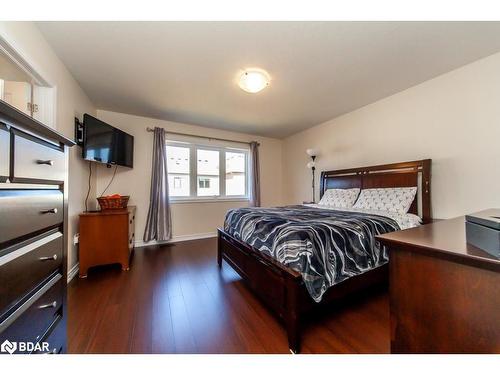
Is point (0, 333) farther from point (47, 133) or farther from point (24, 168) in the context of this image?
point (47, 133)

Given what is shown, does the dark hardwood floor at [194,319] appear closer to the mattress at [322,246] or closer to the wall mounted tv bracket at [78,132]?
the mattress at [322,246]

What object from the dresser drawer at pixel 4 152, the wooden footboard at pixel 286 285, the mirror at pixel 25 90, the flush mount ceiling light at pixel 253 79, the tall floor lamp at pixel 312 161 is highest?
the flush mount ceiling light at pixel 253 79

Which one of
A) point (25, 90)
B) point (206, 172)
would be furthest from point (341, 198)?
point (25, 90)

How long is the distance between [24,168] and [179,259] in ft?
8.25

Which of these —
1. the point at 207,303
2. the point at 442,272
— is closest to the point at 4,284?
the point at 442,272

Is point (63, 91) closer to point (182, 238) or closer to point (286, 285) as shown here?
point (182, 238)

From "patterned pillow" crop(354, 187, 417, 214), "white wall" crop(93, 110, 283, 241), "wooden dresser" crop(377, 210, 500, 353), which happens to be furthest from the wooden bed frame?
"white wall" crop(93, 110, 283, 241)

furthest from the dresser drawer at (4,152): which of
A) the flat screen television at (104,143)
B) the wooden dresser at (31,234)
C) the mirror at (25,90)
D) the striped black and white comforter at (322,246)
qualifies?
the flat screen television at (104,143)

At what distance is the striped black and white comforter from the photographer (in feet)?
4.47

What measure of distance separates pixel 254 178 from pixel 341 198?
77.8 inches

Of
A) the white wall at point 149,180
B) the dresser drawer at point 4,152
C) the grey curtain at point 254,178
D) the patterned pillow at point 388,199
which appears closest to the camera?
the dresser drawer at point 4,152

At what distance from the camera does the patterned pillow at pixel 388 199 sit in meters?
2.40

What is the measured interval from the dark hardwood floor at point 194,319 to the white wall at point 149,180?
60.5 inches
